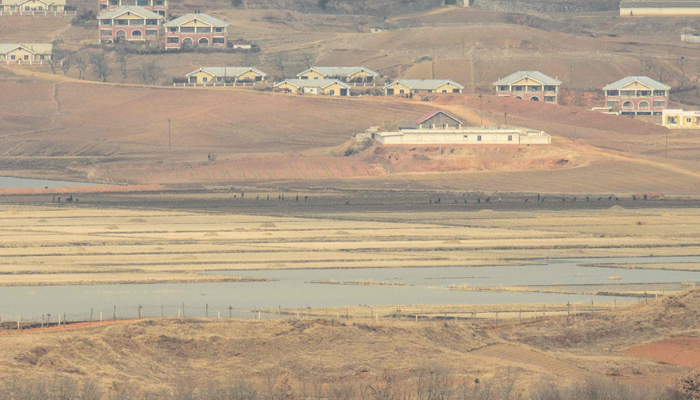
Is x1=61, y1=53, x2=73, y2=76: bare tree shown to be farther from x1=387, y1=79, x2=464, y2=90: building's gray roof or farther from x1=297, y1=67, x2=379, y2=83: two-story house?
x1=387, y1=79, x2=464, y2=90: building's gray roof

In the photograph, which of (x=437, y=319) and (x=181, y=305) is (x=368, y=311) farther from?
(x=181, y=305)

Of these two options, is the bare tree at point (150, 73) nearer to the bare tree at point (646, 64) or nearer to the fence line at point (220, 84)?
the fence line at point (220, 84)

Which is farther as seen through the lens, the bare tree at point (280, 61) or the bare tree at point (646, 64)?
the bare tree at point (646, 64)

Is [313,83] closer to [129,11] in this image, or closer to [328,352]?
[129,11]

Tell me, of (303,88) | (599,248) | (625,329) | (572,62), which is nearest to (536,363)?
(625,329)

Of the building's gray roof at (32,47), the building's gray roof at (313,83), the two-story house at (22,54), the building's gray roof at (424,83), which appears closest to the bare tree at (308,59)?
the building's gray roof at (313,83)

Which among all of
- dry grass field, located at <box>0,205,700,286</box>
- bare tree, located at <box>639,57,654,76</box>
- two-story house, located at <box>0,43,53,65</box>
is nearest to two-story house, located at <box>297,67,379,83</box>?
two-story house, located at <box>0,43,53,65</box>

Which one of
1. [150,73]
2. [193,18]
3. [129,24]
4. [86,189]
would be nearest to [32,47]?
[129,24]
